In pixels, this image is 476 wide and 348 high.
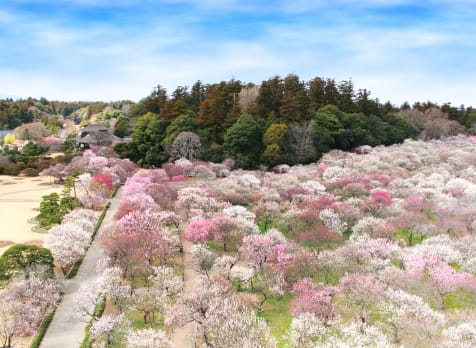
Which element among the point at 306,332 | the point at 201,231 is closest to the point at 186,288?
the point at 201,231

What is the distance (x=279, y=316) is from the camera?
55.6ft

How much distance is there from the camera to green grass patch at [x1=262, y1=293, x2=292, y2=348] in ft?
50.3

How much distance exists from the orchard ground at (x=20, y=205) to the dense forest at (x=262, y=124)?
10.7m

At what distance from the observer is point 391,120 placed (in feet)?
200

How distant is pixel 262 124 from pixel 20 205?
1071 inches

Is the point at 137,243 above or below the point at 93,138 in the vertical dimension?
below

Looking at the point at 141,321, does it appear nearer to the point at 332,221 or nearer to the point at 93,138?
the point at 332,221

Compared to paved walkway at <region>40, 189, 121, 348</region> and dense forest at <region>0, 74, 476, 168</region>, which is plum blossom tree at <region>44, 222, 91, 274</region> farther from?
dense forest at <region>0, 74, 476, 168</region>

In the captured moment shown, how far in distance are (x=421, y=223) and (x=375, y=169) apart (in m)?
16.1

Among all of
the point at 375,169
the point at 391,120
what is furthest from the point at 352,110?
the point at 375,169

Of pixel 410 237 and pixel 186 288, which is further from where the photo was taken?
pixel 410 237

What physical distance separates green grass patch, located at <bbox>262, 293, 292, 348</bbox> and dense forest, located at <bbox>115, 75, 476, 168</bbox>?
27455 mm

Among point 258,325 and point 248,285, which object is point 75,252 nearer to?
point 248,285

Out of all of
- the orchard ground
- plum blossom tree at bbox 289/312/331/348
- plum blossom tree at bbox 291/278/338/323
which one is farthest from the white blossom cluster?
the orchard ground
